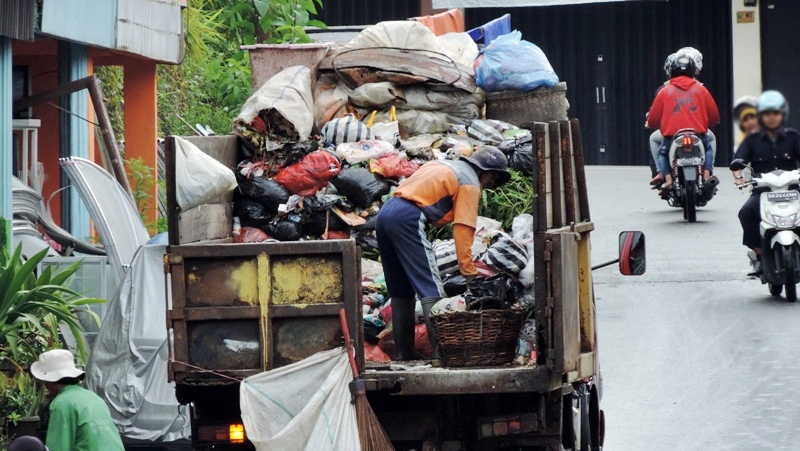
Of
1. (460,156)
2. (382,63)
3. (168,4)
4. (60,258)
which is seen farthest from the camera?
(168,4)

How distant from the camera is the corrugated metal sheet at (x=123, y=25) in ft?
42.1

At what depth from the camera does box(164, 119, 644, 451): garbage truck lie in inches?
295

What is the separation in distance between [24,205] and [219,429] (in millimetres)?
5333

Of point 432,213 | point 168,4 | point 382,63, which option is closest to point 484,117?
point 382,63

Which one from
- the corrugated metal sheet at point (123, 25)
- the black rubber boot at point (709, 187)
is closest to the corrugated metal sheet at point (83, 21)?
the corrugated metal sheet at point (123, 25)

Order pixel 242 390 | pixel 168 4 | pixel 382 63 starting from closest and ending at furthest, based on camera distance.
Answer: pixel 242 390 → pixel 382 63 → pixel 168 4

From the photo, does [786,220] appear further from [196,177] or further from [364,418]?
[364,418]

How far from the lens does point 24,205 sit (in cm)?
1251

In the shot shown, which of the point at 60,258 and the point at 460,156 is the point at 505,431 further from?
the point at 60,258

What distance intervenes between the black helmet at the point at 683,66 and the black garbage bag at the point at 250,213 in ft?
33.0

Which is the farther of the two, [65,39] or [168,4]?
[168,4]

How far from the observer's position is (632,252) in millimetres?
8570

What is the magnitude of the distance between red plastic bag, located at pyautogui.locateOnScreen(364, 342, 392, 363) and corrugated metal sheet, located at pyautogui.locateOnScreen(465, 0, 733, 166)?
17.5 m

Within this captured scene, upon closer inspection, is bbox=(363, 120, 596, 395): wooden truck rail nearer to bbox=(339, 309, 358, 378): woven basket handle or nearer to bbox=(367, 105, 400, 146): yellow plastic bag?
bbox=(339, 309, 358, 378): woven basket handle
